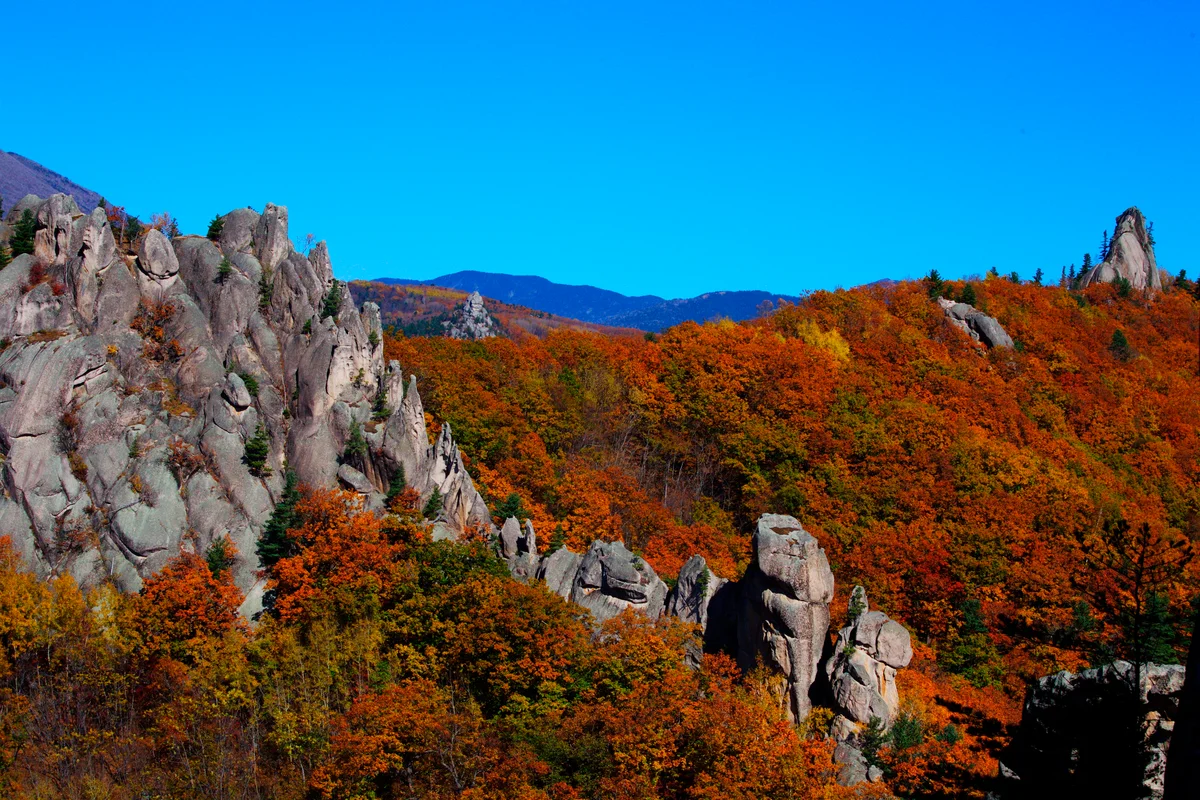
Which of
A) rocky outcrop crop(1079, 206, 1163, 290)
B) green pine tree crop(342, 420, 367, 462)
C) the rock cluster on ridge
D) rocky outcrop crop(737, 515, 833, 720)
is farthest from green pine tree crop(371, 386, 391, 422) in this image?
rocky outcrop crop(1079, 206, 1163, 290)

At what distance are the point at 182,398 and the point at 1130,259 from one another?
360 ft

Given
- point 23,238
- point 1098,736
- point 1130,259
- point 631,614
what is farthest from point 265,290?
point 1130,259

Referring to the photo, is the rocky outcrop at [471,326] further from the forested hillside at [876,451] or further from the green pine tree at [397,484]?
the green pine tree at [397,484]

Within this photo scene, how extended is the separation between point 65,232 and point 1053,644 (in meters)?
50.4

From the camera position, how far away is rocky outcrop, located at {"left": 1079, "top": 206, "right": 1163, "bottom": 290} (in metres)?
117

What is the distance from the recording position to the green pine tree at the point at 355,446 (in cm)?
4725

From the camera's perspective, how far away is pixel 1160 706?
2067cm

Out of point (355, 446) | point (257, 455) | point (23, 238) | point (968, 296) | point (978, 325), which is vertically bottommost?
point (257, 455)

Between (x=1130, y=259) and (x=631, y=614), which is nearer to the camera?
(x=631, y=614)

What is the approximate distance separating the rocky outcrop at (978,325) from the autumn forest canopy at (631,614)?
951 cm

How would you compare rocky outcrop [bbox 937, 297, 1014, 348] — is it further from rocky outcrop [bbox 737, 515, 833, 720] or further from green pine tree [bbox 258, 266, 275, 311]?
green pine tree [bbox 258, 266, 275, 311]

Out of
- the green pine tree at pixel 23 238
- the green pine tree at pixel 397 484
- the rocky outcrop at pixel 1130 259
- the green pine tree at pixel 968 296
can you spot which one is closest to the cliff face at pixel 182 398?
the green pine tree at pixel 397 484

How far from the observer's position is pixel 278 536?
146ft

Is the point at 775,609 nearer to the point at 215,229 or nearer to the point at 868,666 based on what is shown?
the point at 868,666
